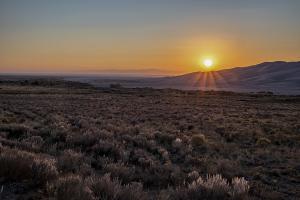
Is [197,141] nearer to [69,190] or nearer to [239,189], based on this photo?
[239,189]

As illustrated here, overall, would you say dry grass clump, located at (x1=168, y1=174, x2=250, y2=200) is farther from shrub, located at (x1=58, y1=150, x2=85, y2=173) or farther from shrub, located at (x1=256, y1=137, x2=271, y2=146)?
shrub, located at (x1=256, y1=137, x2=271, y2=146)

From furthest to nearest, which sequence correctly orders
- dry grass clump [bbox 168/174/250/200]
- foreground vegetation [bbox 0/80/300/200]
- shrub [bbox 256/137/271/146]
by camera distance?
1. shrub [bbox 256/137/271/146]
2. dry grass clump [bbox 168/174/250/200]
3. foreground vegetation [bbox 0/80/300/200]

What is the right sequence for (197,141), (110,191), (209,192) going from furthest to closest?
(197,141) < (209,192) < (110,191)

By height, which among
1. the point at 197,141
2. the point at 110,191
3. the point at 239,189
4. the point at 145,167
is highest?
the point at 110,191

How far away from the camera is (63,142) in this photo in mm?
13031

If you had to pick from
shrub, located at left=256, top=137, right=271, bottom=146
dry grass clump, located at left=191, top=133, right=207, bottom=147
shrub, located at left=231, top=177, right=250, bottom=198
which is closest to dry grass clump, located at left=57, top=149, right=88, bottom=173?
shrub, located at left=231, top=177, right=250, bottom=198

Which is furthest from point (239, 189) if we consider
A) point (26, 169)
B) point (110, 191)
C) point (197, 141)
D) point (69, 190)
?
point (197, 141)

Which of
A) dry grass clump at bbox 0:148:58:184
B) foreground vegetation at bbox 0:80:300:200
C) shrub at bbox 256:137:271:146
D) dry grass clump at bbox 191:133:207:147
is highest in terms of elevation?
dry grass clump at bbox 0:148:58:184

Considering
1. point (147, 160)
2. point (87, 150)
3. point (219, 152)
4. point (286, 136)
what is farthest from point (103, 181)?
point (286, 136)

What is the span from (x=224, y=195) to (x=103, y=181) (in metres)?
2.15

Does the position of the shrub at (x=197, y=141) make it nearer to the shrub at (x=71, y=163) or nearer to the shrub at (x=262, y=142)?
the shrub at (x=262, y=142)

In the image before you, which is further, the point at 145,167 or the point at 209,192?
the point at 145,167

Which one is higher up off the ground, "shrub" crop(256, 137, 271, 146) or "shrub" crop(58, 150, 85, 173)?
"shrub" crop(58, 150, 85, 173)

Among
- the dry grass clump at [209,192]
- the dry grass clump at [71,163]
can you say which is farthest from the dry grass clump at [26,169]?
the dry grass clump at [209,192]
